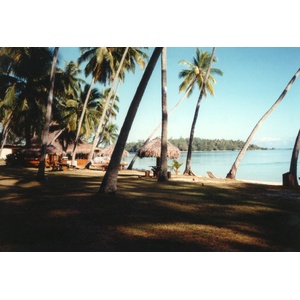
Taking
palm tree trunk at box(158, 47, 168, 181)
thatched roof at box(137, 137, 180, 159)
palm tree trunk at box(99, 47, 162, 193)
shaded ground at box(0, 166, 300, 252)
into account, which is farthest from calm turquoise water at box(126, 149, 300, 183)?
shaded ground at box(0, 166, 300, 252)

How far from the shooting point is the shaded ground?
4.04 meters

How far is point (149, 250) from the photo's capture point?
3.94 metres

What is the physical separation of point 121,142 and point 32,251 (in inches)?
158

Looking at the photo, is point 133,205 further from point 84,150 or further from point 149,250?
point 84,150

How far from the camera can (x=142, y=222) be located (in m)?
5.04

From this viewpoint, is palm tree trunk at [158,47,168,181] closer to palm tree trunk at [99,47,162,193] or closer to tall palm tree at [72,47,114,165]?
palm tree trunk at [99,47,162,193]

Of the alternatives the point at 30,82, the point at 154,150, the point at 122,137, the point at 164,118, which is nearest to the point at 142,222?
the point at 122,137

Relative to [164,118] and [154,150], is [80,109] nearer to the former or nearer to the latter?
[154,150]

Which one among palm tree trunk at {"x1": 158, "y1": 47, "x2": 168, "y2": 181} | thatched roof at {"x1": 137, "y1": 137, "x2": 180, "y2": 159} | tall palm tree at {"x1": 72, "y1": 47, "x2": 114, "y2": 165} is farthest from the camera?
tall palm tree at {"x1": 72, "y1": 47, "x2": 114, "y2": 165}

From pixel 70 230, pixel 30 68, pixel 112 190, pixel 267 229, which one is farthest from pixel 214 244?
pixel 30 68

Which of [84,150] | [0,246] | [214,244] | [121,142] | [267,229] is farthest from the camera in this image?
[84,150]

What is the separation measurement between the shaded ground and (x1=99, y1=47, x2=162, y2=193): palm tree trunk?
345 millimetres

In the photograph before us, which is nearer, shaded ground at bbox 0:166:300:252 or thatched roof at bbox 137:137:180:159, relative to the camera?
shaded ground at bbox 0:166:300:252
